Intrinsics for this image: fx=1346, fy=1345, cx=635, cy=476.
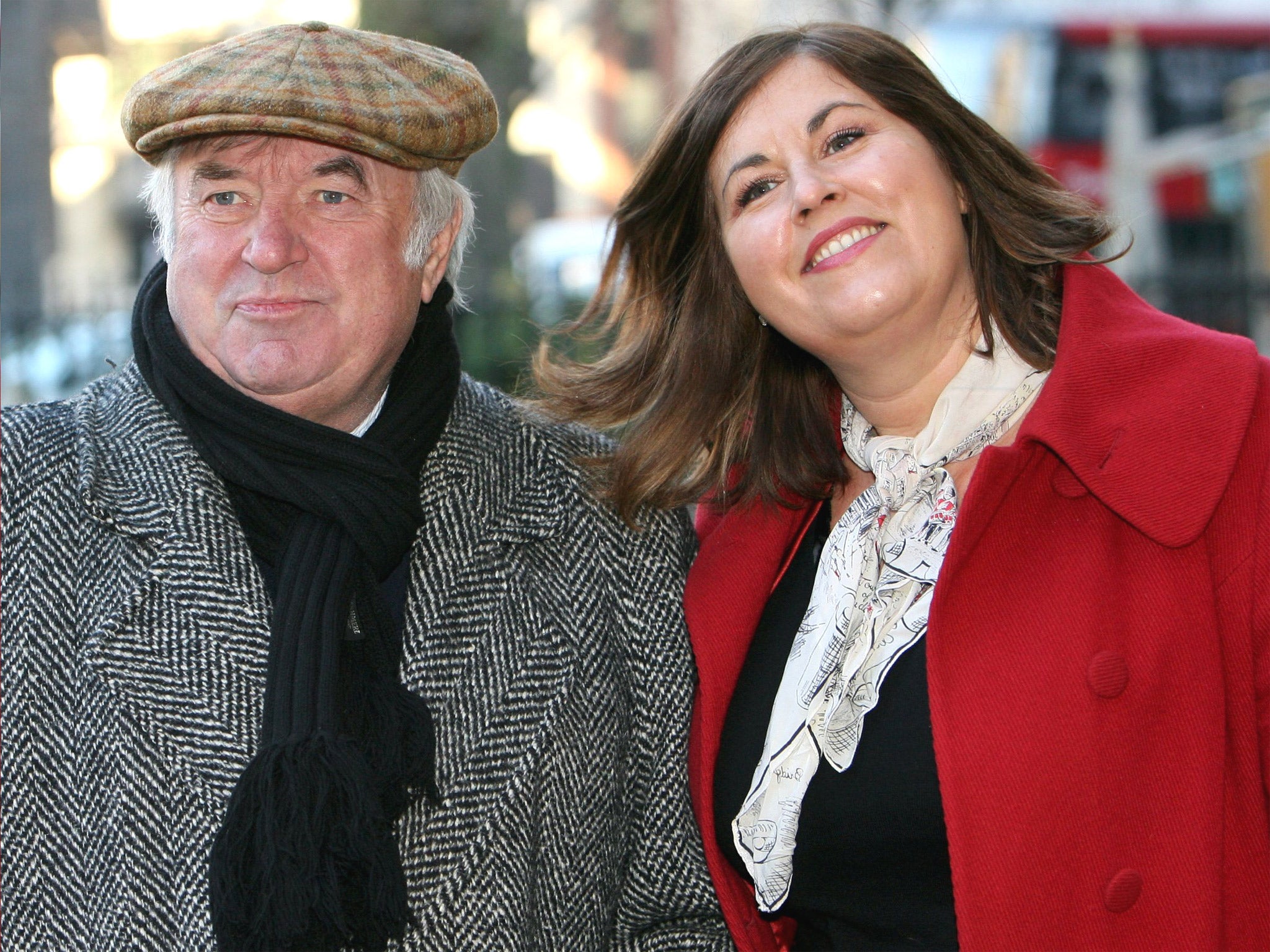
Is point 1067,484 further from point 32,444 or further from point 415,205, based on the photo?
point 32,444

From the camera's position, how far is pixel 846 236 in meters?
2.44

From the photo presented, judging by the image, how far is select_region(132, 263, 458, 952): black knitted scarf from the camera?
2.17 meters

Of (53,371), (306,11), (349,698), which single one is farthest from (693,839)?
(306,11)

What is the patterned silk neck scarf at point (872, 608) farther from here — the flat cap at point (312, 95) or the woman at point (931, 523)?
the flat cap at point (312, 95)

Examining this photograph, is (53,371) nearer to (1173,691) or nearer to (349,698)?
(349,698)

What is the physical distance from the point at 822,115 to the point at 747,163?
171mm

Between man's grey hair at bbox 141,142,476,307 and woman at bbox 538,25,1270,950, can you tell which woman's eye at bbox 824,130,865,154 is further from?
man's grey hair at bbox 141,142,476,307

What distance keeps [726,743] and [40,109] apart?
1698 cm

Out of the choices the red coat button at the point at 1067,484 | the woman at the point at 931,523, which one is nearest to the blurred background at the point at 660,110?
the woman at the point at 931,523

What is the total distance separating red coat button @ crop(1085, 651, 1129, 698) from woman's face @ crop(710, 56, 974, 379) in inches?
28.0

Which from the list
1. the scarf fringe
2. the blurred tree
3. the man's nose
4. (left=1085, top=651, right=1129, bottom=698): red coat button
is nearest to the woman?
(left=1085, top=651, right=1129, bottom=698): red coat button

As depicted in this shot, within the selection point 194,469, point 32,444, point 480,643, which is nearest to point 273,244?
point 194,469

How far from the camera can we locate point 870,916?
7.65 ft

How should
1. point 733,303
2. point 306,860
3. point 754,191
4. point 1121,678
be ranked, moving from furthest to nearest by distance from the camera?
point 733,303 → point 754,191 → point 306,860 → point 1121,678
